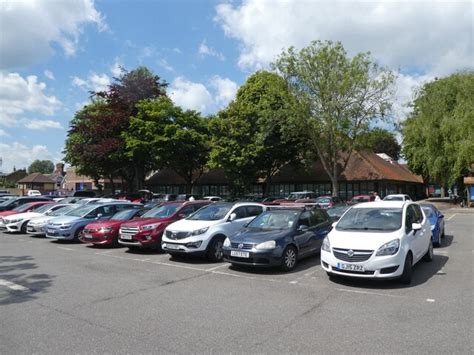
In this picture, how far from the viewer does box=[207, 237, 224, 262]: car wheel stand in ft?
36.1

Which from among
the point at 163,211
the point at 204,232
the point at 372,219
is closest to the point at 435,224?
the point at 372,219

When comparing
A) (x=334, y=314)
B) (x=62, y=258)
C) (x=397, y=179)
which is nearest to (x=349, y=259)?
(x=334, y=314)

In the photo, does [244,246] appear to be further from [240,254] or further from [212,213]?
[212,213]

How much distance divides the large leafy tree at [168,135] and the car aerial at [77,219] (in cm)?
2193

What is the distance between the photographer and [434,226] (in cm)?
1302

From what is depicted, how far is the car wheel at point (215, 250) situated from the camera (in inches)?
434

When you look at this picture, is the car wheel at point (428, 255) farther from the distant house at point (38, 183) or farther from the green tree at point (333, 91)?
the distant house at point (38, 183)

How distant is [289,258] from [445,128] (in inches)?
1230

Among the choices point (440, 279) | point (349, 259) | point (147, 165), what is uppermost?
point (147, 165)

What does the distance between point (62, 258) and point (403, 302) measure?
9.37 meters

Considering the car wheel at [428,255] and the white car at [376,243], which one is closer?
the white car at [376,243]

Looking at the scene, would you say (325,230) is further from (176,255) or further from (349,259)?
(176,255)

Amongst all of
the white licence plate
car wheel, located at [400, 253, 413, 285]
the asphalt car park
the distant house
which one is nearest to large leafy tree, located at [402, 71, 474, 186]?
the asphalt car park

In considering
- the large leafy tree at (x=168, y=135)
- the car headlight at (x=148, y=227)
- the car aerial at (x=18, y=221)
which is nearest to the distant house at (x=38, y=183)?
the large leafy tree at (x=168, y=135)
